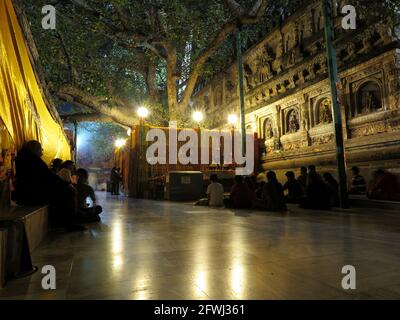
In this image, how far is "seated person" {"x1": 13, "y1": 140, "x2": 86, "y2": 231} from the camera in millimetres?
4355

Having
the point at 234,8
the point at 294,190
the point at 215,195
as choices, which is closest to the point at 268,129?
the point at 234,8

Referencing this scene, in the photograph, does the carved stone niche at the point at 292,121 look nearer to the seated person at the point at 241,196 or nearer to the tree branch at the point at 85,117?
the seated person at the point at 241,196

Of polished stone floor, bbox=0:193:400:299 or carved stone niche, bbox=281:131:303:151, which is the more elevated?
carved stone niche, bbox=281:131:303:151

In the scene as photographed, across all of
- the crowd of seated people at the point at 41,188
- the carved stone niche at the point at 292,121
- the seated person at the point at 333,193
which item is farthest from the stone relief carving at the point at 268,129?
the crowd of seated people at the point at 41,188

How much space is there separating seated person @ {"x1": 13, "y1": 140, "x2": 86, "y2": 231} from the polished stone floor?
42 centimetres

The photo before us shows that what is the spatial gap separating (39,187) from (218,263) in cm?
312

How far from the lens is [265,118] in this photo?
17.4 metres

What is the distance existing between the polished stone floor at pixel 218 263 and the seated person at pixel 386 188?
3863mm

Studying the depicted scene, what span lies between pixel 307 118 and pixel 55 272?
1363cm

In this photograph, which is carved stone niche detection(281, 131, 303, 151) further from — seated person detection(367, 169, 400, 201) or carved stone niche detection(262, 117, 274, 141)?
seated person detection(367, 169, 400, 201)

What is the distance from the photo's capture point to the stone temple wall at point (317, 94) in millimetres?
10570

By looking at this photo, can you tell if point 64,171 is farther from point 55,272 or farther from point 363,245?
point 363,245

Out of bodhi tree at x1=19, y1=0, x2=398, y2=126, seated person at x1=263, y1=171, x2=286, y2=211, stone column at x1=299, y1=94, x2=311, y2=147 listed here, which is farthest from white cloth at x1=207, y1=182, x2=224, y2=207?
bodhi tree at x1=19, y1=0, x2=398, y2=126
